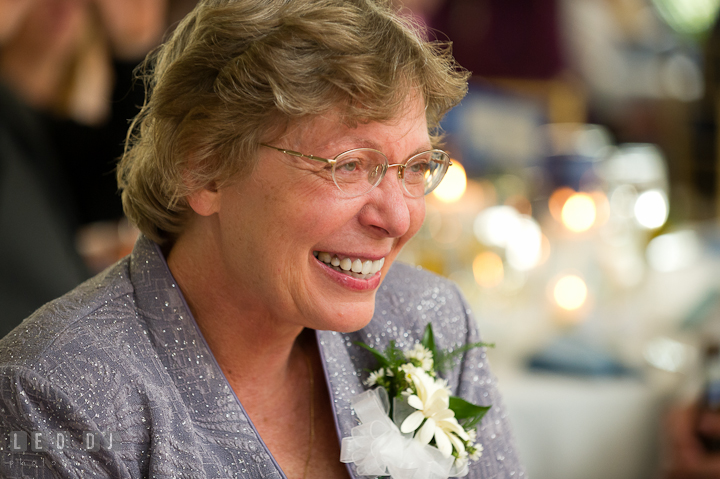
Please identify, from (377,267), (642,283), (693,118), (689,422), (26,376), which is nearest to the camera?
(26,376)

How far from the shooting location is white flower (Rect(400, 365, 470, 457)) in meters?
1.30

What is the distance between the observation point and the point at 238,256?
127 cm

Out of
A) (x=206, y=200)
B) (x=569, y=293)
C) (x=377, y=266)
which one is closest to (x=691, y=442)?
(x=569, y=293)

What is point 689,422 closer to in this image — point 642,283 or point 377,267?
point 642,283

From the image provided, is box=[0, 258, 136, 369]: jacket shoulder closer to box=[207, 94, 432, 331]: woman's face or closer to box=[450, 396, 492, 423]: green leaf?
box=[207, 94, 432, 331]: woman's face

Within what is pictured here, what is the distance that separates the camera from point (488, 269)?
10.8 feet

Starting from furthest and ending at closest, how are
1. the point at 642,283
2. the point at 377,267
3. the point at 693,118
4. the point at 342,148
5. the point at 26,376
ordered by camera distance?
the point at 693,118 → the point at 642,283 → the point at 377,267 → the point at 342,148 → the point at 26,376

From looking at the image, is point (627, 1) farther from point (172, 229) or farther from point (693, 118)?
point (172, 229)

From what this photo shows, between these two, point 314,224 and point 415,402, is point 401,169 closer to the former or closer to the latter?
point 314,224

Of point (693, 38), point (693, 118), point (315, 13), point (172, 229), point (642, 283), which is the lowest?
point (172, 229)

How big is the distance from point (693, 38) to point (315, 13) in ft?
25.5

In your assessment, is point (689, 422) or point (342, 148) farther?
point (689, 422)

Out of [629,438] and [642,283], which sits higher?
[642,283]

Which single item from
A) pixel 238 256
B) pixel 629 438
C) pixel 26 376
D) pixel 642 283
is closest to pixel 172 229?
pixel 238 256
